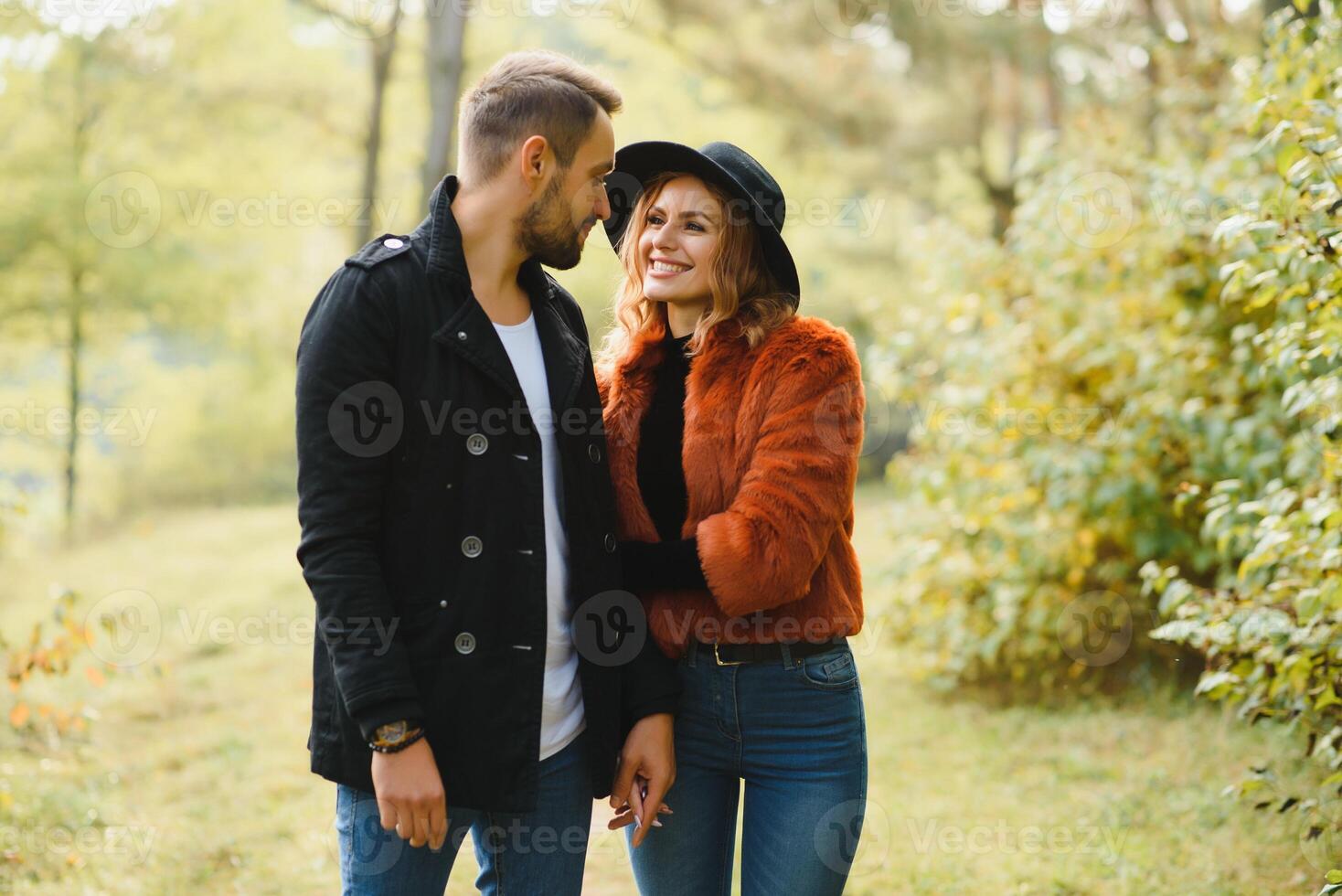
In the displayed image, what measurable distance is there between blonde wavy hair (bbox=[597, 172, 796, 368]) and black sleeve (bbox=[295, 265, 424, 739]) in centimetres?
79

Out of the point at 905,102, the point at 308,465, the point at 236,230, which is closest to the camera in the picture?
the point at 308,465

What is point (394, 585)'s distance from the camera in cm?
190

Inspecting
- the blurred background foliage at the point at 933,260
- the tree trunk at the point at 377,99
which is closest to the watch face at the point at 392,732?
the blurred background foliage at the point at 933,260

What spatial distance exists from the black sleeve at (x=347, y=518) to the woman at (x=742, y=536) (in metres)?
0.61

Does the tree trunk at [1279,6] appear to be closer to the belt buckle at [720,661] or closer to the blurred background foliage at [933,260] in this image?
the blurred background foliage at [933,260]

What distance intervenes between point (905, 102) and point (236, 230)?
30.8ft

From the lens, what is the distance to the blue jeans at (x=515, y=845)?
1.88 m

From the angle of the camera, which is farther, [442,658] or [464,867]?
[464,867]

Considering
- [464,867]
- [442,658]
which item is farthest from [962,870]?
[442,658]

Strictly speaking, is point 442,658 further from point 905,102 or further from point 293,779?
point 905,102

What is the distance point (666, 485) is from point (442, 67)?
23.9ft

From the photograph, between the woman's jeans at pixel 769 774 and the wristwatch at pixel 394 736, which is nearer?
the wristwatch at pixel 394 736

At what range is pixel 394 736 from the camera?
1.79 m

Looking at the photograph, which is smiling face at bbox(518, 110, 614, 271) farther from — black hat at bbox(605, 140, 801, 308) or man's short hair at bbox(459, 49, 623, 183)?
black hat at bbox(605, 140, 801, 308)
